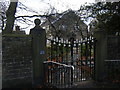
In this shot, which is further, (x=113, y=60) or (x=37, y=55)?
(x=113, y=60)

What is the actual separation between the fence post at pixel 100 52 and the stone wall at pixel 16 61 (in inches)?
103

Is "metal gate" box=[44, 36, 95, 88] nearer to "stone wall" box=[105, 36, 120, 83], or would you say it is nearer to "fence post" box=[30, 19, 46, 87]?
"fence post" box=[30, 19, 46, 87]

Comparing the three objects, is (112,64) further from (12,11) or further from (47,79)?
(12,11)

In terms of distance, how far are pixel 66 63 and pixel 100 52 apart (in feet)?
4.37

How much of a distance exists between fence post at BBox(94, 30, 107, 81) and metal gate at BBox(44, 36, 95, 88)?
0.86 ft

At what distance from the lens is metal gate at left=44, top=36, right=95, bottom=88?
5988 mm

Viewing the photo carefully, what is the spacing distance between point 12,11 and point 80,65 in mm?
6088

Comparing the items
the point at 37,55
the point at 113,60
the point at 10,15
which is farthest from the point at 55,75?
the point at 10,15

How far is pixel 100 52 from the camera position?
7148 mm

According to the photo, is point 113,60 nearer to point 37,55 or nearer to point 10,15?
point 37,55

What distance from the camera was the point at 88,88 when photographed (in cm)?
607

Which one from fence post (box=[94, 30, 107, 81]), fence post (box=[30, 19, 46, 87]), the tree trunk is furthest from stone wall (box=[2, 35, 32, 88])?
the tree trunk

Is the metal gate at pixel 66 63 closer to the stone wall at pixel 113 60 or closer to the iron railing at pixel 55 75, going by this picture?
the iron railing at pixel 55 75

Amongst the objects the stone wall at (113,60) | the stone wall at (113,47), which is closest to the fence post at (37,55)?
the stone wall at (113,60)
